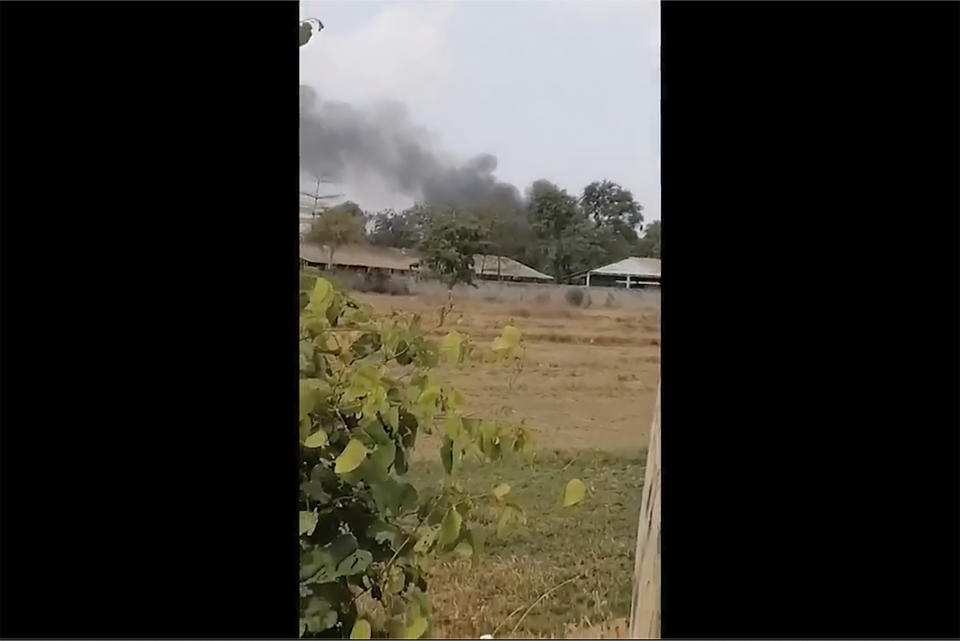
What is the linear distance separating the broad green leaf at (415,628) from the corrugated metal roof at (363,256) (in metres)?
0.50

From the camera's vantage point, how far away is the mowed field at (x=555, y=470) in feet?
3.89

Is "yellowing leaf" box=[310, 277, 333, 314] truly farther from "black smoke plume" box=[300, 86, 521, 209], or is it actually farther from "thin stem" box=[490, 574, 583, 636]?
"thin stem" box=[490, 574, 583, 636]

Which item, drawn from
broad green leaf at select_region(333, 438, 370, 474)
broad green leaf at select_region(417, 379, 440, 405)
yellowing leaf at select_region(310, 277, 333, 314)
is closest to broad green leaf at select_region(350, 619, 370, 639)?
broad green leaf at select_region(333, 438, 370, 474)

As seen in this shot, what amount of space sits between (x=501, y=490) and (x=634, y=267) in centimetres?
38

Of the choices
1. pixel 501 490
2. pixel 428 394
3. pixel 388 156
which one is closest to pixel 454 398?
pixel 428 394

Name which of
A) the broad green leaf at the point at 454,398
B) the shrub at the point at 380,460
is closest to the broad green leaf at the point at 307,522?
the shrub at the point at 380,460

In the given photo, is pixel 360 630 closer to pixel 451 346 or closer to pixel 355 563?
pixel 355 563

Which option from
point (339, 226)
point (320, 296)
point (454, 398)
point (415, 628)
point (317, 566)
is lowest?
point (415, 628)

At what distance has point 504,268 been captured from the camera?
3.87ft

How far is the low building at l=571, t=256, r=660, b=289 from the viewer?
3.80 feet
